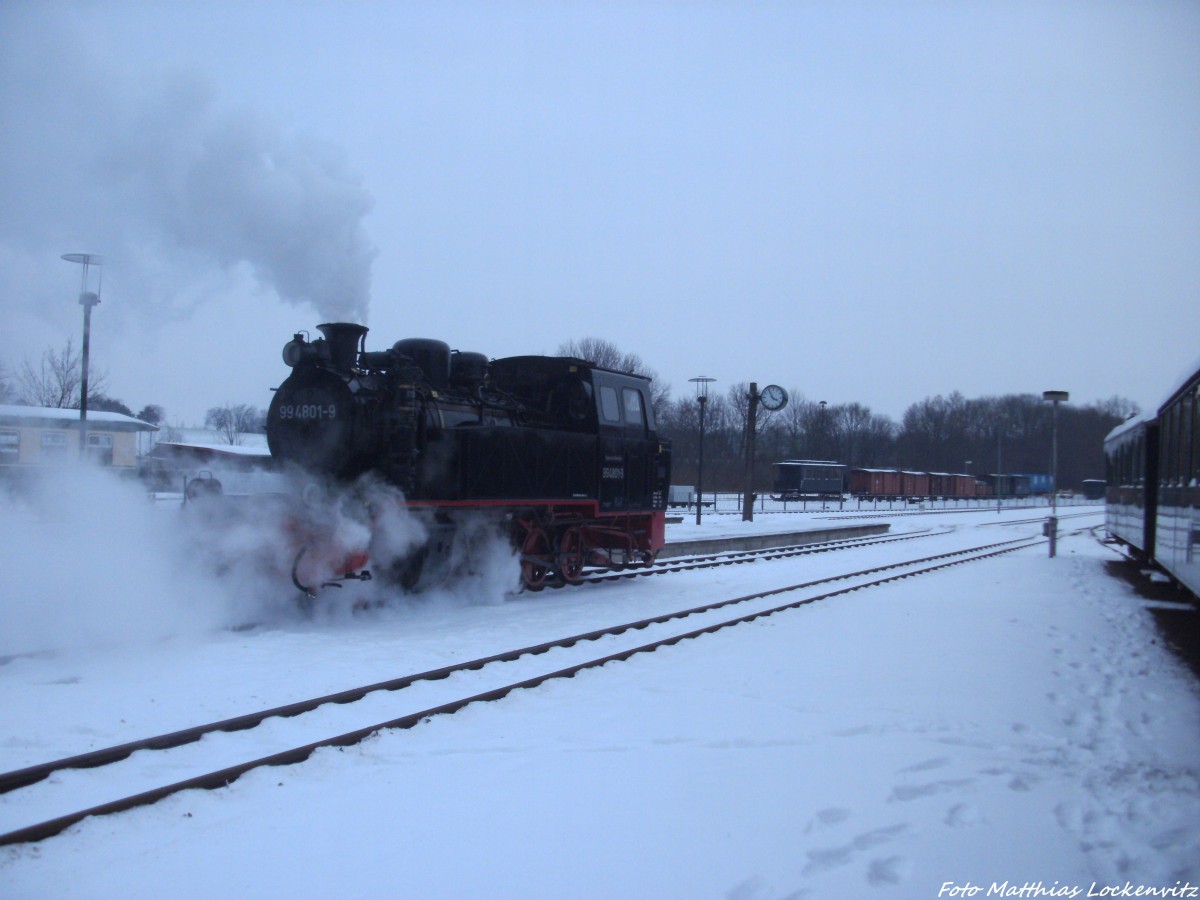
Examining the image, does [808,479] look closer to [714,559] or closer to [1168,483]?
[714,559]

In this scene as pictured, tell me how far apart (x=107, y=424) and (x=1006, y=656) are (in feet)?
46.4

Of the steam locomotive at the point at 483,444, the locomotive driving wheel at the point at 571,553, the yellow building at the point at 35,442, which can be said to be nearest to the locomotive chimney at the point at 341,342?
the steam locomotive at the point at 483,444

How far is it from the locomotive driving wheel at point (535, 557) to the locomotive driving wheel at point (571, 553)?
21 centimetres

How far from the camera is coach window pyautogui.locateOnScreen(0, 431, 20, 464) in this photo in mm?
8984

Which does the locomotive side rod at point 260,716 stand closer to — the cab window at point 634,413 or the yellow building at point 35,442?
the yellow building at point 35,442

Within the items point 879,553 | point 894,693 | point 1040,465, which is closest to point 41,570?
point 894,693

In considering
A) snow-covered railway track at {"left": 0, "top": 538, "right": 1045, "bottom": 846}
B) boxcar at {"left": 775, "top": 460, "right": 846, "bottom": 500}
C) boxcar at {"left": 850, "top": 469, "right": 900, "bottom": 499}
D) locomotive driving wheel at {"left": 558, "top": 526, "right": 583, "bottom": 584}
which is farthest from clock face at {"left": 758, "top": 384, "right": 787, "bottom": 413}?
boxcar at {"left": 850, "top": 469, "right": 900, "bottom": 499}

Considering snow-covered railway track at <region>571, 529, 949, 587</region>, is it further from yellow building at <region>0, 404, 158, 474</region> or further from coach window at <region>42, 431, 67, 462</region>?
coach window at <region>42, 431, 67, 462</region>

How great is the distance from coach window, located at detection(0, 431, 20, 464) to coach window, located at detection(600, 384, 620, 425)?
7.27m

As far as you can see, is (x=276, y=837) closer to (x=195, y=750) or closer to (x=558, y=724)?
(x=195, y=750)

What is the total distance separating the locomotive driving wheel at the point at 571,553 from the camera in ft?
39.9

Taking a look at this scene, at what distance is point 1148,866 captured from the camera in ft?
12.6

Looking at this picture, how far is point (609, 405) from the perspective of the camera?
1298 cm

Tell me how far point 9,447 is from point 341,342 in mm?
3702
